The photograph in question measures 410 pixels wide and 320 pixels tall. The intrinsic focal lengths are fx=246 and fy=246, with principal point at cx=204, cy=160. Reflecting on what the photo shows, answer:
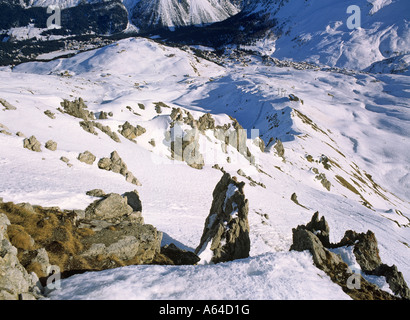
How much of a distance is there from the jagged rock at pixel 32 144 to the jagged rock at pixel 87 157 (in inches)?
159

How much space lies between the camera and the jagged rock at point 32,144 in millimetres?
25344

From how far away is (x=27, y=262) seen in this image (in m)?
9.63

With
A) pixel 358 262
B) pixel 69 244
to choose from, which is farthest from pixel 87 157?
pixel 358 262

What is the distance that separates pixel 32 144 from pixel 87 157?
5.36 m

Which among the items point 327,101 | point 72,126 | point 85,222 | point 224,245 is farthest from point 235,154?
point 327,101

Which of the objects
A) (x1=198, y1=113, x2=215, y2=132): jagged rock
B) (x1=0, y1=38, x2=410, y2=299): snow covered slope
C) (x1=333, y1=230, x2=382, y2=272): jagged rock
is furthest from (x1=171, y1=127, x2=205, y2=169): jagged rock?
(x1=333, y1=230, x2=382, y2=272): jagged rock

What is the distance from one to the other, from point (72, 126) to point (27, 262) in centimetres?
2960

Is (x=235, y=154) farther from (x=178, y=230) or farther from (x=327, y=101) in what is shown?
(x=327, y=101)

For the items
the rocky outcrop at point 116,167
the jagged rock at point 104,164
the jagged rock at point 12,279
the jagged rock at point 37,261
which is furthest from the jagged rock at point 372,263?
the jagged rock at point 104,164

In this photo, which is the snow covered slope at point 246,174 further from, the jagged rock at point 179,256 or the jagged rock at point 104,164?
the jagged rock at point 179,256

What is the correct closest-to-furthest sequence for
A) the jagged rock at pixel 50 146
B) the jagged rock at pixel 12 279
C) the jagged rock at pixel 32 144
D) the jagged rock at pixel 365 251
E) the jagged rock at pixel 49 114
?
the jagged rock at pixel 12 279 → the jagged rock at pixel 365 251 → the jagged rock at pixel 32 144 → the jagged rock at pixel 50 146 → the jagged rock at pixel 49 114

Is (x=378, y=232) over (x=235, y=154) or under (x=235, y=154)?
under

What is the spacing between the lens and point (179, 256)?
16016mm

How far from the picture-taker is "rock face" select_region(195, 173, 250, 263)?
649 inches
